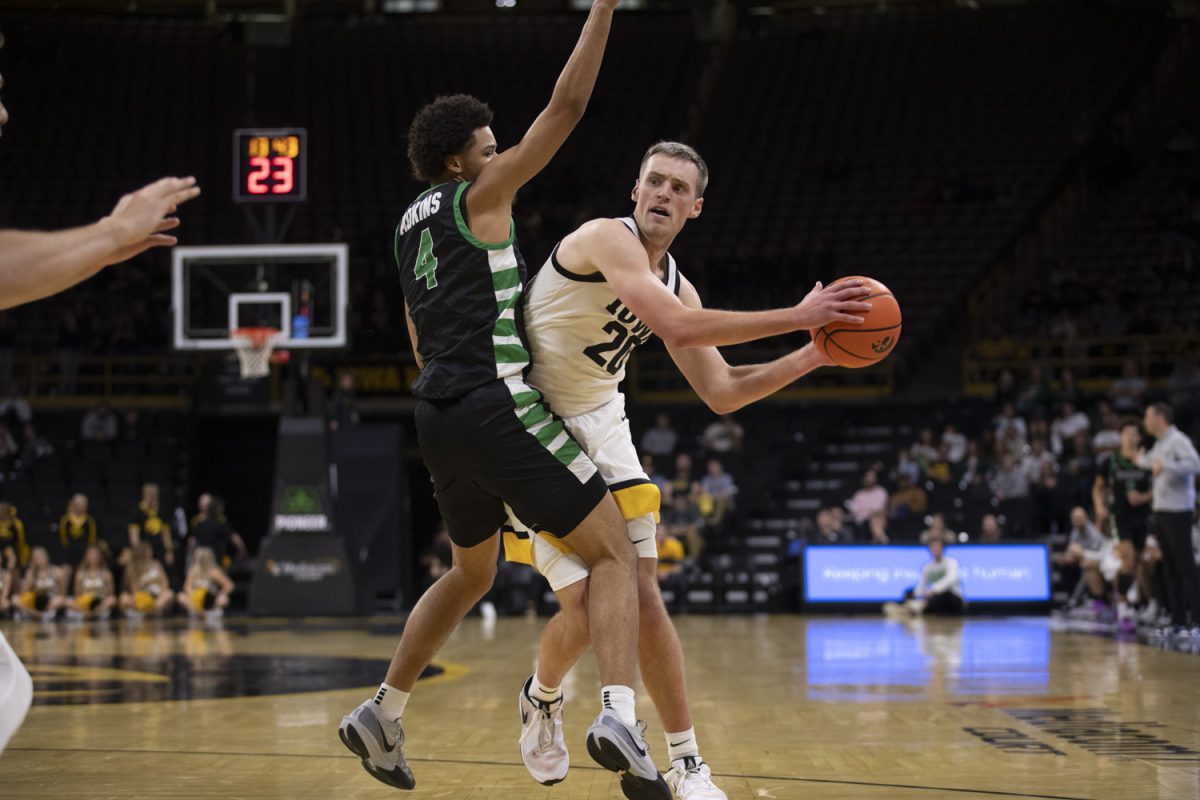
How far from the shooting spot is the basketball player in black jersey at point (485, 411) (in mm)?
3771

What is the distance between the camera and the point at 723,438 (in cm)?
1897

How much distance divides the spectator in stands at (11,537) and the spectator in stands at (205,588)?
1.90m

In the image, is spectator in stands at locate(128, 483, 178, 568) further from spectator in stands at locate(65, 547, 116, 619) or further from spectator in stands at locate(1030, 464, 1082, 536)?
spectator in stands at locate(1030, 464, 1082, 536)

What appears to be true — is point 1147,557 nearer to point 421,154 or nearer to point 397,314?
point 421,154

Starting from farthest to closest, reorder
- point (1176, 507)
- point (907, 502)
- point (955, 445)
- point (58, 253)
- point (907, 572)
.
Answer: point (955, 445), point (907, 502), point (907, 572), point (1176, 507), point (58, 253)

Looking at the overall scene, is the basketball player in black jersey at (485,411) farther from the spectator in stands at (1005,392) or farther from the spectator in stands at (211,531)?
the spectator in stands at (1005,392)

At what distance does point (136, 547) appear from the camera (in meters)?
16.4

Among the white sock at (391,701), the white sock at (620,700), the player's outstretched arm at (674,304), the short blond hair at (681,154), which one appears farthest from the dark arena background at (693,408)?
the short blond hair at (681,154)

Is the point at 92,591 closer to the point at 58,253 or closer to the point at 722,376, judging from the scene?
the point at 722,376

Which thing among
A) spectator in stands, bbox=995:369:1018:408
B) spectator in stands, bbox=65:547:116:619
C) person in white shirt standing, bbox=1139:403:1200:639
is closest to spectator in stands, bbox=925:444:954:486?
spectator in stands, bbox=995:369:1018:408

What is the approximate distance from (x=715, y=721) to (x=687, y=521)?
35.0ft

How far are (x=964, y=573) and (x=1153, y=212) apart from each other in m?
10.00

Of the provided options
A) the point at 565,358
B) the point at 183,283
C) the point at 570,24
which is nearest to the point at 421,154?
the point at 565,358

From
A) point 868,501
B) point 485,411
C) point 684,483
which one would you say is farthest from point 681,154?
point 684,483
